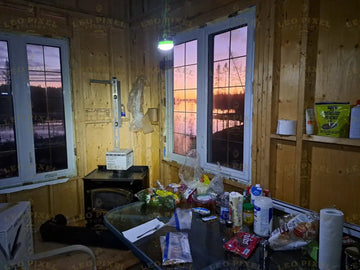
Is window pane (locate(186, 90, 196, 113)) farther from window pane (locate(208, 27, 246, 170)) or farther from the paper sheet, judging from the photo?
the paper sheet

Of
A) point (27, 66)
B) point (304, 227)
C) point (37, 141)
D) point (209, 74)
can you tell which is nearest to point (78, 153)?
point (37, 141)

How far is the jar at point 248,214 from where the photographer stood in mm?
1528

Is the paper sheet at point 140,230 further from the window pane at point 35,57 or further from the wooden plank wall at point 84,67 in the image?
the window pane at point 35,57

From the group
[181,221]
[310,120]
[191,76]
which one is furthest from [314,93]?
[191,76]

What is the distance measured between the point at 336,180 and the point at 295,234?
644 mm

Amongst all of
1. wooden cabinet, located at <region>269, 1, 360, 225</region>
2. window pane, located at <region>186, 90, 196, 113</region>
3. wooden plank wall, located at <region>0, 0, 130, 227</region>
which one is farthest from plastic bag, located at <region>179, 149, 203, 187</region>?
wooden plank wall, located at <region>0, 0, 130, 227</region>

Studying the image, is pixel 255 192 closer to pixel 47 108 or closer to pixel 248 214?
pixel 248 214

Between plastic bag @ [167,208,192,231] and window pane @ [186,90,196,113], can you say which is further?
window pane @ [186,90,196,113]

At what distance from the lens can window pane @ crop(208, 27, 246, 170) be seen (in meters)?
2.37

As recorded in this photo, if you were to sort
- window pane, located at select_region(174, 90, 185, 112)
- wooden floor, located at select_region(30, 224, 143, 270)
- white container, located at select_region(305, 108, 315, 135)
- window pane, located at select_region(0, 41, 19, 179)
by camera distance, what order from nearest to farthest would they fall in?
white container, located at select_region(305, 108, 315, 135)
wooden floor, located at select_region(30, 224, 143, 270)
window pane, located at select_region(0, 41, 19, 179)
window pane, located at select_region(174, 90, 185, 112)

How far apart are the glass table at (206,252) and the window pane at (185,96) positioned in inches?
56.9

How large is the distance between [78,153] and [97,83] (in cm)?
95

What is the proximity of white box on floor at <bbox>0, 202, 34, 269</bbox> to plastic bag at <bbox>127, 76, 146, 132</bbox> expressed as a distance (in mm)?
1592

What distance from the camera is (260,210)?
1.39 metres
